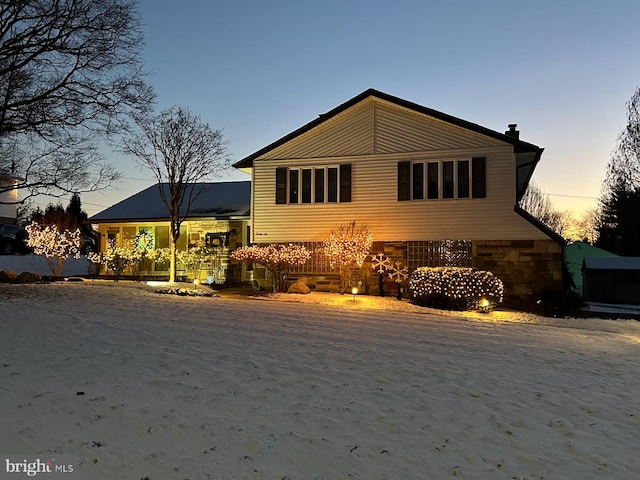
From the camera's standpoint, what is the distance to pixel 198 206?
72.1 ft

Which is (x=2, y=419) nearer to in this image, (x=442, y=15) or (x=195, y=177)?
(x=442, y=15)

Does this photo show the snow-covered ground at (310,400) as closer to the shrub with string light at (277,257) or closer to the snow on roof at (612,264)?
the shrub with string light at (277,257)

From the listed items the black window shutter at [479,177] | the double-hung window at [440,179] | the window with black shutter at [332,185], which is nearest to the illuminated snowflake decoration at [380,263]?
the double-hung window at [440,179]

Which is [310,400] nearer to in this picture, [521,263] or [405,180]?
[405,180]

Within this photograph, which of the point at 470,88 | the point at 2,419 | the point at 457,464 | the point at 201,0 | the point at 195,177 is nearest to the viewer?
the point at 457,464

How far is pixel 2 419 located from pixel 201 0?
1251 cm

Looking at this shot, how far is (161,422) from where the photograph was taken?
4219mm

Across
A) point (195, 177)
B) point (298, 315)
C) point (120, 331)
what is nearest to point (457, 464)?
point (120, 331)

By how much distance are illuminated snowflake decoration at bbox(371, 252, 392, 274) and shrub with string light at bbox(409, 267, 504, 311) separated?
2313mm

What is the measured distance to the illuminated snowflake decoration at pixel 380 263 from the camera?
16156mm

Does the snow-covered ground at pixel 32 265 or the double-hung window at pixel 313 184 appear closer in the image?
the double-hung window at pixel 313 184

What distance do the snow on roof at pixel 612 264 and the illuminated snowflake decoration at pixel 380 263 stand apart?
41.2ft

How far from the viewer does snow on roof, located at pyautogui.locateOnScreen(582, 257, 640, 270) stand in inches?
875

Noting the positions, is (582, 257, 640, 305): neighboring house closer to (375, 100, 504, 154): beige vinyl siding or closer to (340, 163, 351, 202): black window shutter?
(375, 100, 504, 154): beige vinyl siding
